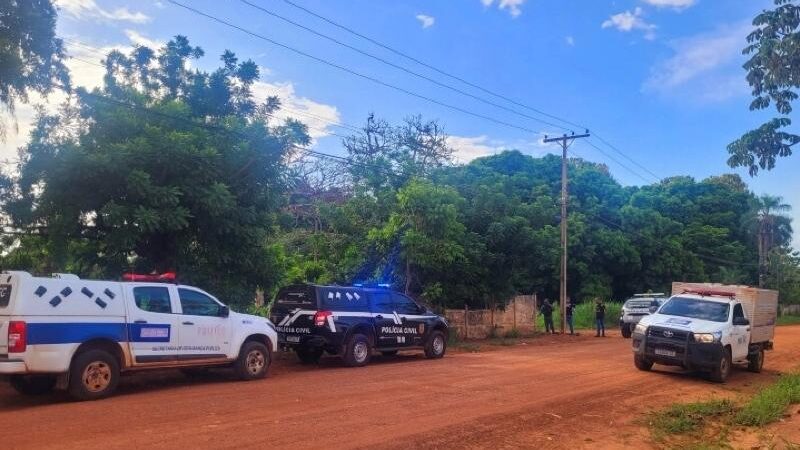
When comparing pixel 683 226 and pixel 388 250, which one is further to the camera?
pixel 683 226

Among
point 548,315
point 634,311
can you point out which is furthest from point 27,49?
point 634,311

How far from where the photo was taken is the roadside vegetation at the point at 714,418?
8.84 meters

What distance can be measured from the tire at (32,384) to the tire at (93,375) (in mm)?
608

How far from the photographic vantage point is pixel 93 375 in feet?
33.6

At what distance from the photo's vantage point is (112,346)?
1066cm

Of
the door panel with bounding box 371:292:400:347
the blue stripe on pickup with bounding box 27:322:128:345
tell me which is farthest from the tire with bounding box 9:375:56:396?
the door panel with bounding box 371:292:400:347

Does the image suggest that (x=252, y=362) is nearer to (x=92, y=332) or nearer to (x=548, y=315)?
(x=92, y=332)

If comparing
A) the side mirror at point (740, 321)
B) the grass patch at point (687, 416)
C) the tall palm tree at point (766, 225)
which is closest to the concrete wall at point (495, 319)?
the side mirror at point (740, 321)

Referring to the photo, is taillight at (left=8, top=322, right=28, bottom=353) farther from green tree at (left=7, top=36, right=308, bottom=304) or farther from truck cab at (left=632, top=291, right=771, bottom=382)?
truck cab at (left=632, top=291, right=771, bottom=382)

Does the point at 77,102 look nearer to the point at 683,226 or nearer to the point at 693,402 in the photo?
the point at 693,402

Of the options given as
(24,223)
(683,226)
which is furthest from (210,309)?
(683,226)

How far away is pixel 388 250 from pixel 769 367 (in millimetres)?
12088

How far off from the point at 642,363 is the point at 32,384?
42.2 ft

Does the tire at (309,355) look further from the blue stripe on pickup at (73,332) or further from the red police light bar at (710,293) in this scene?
the red police light bar at (710,293)
